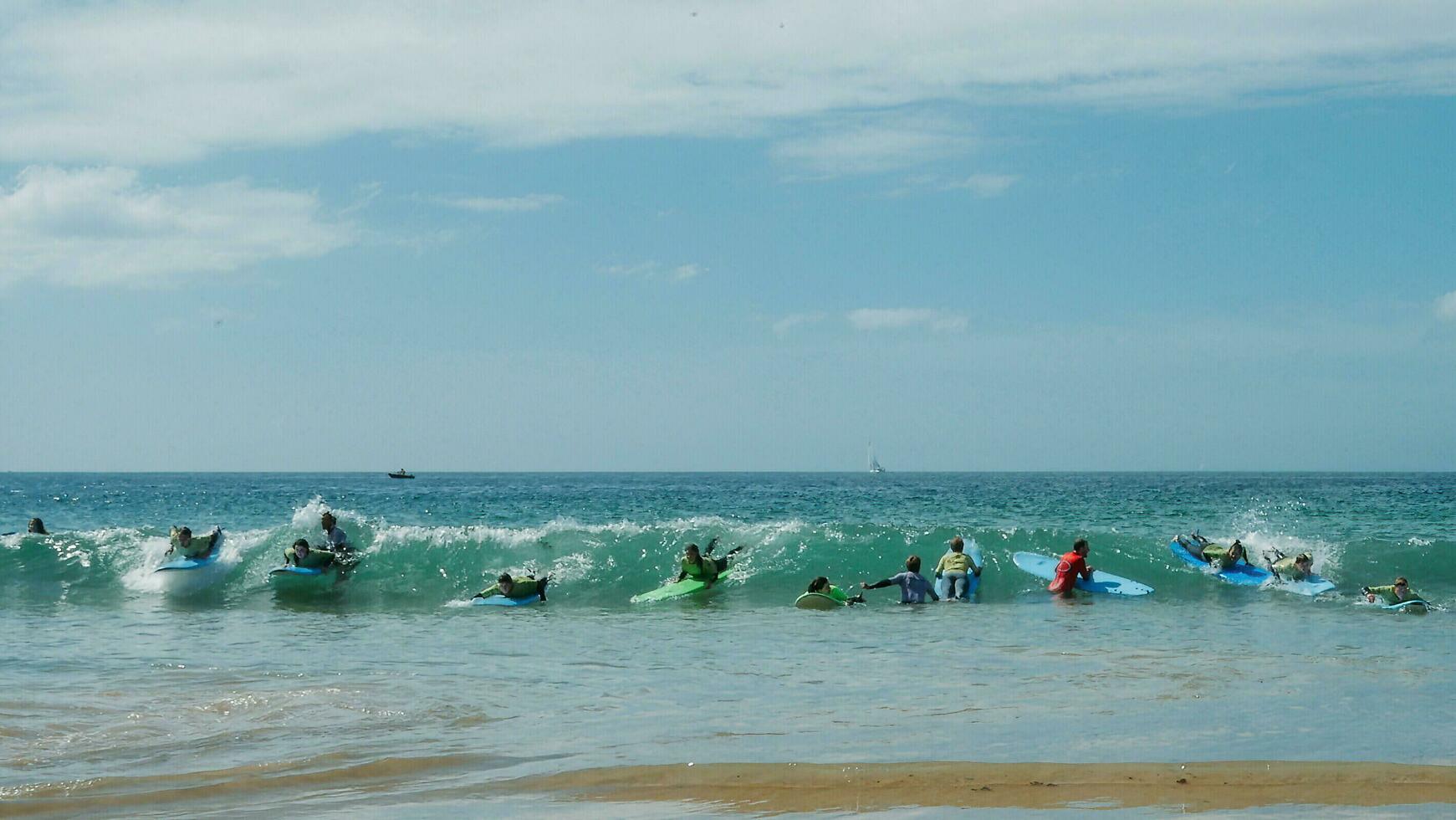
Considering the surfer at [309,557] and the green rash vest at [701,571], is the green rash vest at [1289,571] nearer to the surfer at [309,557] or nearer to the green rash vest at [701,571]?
the green rash vest at [701,571]

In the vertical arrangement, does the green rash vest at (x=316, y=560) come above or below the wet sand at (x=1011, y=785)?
below

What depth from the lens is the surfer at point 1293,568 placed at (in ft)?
65.5

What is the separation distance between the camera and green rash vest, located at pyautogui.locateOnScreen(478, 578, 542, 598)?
62.6ft

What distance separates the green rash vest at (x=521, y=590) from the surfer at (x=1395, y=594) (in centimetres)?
1192

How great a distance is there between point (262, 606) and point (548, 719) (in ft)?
37.4

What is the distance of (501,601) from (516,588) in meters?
0.30

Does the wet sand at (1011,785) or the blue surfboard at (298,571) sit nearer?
the wet sand at (1011,785)

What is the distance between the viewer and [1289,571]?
Result: 66.7 feet

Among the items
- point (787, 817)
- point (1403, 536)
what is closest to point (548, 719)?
point (787, 817)

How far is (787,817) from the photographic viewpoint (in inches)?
268

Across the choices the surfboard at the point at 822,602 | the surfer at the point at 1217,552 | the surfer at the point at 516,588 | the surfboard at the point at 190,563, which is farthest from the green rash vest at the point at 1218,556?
the surfboard at the point at 190,563

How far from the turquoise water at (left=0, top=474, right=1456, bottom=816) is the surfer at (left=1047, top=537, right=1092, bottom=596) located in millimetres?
678

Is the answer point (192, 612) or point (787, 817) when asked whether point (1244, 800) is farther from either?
point (192, 612)

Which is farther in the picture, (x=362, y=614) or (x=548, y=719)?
(x=362, y=614)
